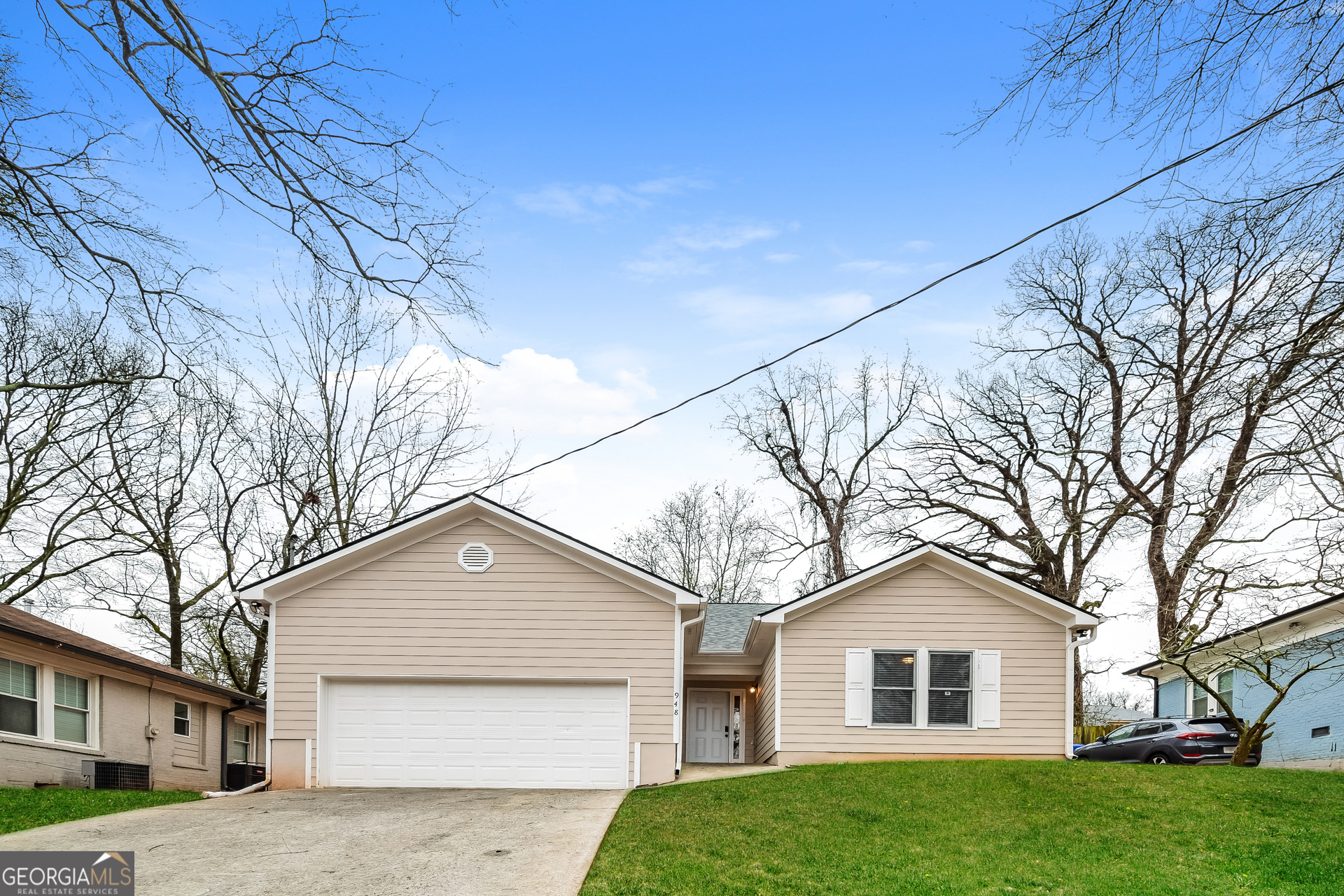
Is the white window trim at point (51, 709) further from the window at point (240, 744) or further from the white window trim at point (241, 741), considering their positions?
the window at point (240, 744)

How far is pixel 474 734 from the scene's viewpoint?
52.9 ft

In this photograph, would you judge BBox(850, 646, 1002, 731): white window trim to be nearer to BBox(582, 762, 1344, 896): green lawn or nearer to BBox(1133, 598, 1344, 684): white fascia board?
BBox(582, 762, 1344, 896): green lawn

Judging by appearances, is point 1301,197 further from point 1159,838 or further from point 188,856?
point 188,856

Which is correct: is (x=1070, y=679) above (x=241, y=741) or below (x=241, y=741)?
above

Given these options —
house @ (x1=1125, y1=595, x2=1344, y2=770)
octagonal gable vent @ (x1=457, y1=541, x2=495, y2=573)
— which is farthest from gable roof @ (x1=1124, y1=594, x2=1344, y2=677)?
octagonal gable vent @ (x1=457, y1=541, x2=495, y2=573)

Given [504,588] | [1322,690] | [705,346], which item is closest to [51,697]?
[504,588]

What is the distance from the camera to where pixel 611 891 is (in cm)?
794

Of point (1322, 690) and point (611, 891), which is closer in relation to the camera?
point (611, 891)

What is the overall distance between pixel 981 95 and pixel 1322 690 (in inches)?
776

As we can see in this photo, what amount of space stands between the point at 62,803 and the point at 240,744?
13545 millimetres

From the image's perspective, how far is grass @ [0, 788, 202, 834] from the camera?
11586 millimetres

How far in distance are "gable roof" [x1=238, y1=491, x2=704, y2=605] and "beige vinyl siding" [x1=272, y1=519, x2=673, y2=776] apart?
15 centimetres

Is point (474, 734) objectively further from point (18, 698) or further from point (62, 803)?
point (18, 698)

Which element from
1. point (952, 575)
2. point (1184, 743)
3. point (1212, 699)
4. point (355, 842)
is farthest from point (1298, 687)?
point (355, 842)
